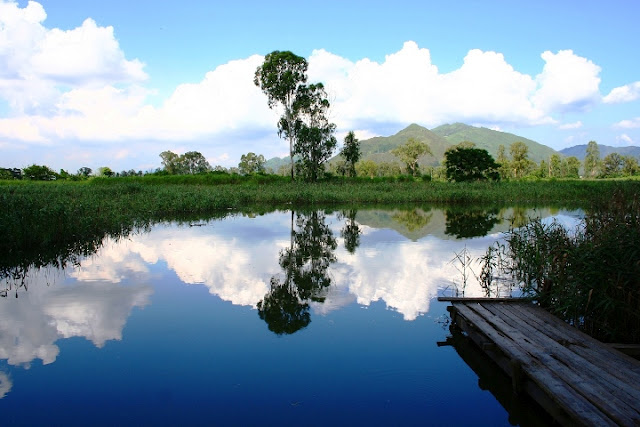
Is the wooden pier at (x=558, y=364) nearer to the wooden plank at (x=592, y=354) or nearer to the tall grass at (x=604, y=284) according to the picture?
the wooden plank at (x=592, y=354)

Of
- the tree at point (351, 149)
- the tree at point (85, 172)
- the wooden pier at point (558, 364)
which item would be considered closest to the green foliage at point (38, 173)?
the tree at point (85, 172)

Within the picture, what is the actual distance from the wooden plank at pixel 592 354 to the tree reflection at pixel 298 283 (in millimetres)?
2980

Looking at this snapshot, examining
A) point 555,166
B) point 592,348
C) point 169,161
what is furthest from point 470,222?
point 555,166

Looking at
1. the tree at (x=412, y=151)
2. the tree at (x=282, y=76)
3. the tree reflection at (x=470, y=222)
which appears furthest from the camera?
the tree at (x=412, y=151)

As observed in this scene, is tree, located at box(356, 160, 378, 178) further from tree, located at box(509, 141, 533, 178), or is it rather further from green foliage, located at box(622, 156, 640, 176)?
green foliage, located at box(622, 156, 640, 176)

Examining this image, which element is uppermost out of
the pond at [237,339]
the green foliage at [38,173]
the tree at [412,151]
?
the tree at [412,151]

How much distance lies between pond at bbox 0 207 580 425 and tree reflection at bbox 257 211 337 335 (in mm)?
37

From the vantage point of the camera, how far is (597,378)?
3.80m

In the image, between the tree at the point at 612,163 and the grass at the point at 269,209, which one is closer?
the grass at the point at 269,209

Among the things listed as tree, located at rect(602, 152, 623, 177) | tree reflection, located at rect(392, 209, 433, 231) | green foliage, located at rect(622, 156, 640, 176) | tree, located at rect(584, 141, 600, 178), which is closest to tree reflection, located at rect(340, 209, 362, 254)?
tree reflection, located at rect(392, 209, 433, 231)

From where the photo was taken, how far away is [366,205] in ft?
88.5

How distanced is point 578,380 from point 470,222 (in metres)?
14.7

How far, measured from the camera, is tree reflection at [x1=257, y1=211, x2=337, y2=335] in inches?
254

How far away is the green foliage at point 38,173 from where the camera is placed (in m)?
37.4
